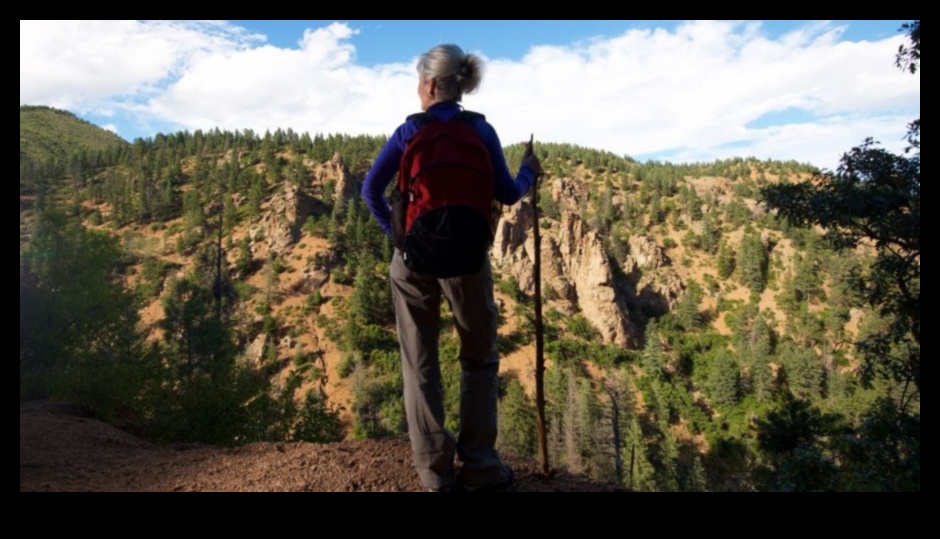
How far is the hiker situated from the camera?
2.50 m

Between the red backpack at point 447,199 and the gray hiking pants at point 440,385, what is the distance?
185mm

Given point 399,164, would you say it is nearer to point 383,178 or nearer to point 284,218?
point 383,178

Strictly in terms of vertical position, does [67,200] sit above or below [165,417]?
above

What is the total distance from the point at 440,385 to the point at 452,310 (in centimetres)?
44

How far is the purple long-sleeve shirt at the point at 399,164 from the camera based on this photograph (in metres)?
2.57

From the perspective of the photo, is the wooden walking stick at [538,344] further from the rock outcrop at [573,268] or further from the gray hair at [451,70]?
the rock outcrop at [573,268]

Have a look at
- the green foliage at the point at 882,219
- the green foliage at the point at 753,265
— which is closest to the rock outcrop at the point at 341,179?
the green foliage at the point at 753,265

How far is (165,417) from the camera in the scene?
27.4 feet

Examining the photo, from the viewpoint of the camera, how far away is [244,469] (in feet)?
10.5

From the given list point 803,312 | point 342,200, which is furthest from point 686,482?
point 342,200

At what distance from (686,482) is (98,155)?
117333 mm

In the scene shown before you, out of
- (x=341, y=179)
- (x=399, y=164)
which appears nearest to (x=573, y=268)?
(x=341, y=179)
